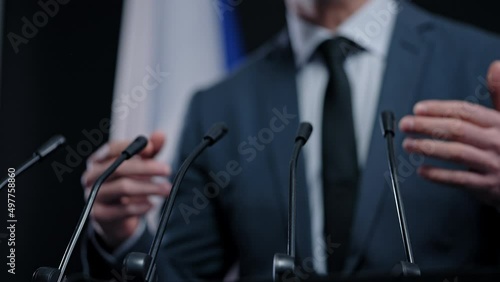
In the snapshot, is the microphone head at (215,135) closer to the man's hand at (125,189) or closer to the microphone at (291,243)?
the microphone at (291,243)

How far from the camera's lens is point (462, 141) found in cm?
225

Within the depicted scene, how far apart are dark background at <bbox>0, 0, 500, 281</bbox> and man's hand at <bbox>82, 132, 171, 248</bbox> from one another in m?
0.08

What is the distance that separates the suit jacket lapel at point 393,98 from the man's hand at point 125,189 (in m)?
0.69

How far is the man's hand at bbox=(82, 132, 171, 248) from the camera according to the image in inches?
93.2

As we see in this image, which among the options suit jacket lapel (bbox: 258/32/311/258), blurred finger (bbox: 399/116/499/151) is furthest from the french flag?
blurred finger (bbox: 399/116/499/151)

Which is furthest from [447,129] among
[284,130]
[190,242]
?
[190,242]

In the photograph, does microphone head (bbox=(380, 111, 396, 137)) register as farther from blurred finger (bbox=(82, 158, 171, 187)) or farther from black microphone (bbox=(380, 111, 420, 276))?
blurred finger (bbox=(82, 158, 171, 187))

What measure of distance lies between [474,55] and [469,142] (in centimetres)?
35

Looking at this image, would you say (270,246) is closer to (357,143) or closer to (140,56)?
(357,143)

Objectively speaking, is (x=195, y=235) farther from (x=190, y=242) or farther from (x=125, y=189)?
(x=125, y=189)

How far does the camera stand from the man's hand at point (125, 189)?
7.77ft

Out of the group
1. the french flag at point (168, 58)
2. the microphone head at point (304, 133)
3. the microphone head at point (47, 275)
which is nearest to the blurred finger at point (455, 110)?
the microphone head at point (304, 133)

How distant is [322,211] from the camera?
2.31 m

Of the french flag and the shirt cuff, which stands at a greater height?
the french flag
